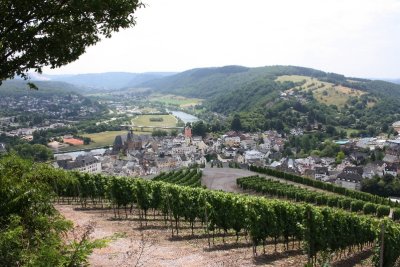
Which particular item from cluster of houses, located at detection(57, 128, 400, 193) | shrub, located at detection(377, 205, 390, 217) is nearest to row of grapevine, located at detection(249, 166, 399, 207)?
shrub, located at detection(377, 205, 390, 217)

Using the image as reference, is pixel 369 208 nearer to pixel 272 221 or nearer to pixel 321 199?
pixel 321 199

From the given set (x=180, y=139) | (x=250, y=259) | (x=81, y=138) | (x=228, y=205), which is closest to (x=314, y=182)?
(x=228, y=205)

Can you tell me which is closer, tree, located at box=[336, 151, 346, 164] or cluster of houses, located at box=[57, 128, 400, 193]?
cluster of houses, located at box=[57, 128, 400, 193]

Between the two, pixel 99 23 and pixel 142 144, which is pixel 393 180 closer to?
pixel 99 23

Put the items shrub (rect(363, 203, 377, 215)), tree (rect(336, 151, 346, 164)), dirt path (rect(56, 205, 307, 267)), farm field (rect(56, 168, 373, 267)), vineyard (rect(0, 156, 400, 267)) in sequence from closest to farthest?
dirt path (rect(56, 205, 307, 267)), farm field (rect(56, 168, 373, 267)), vineyard (rect(0, 156, 400, 267)), shrub (rect(363, 203, 377, 215)), tree (rect(336, 151, 346, 164))

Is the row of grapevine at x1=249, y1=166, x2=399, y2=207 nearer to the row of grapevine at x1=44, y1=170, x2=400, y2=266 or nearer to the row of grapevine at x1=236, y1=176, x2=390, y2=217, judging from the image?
the row of grapevine at x1=236, y1=176, x2=390, y2=217

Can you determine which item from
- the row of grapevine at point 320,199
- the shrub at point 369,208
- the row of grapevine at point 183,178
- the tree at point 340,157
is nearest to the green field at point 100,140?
the tree at point 340,157

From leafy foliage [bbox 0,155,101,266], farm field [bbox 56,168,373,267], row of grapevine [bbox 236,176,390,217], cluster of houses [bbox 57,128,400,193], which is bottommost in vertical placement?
cluster of houses [bbox 57,128,400,193]

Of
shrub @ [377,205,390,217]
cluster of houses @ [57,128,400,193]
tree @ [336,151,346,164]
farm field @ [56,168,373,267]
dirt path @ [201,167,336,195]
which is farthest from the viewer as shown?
tree @ [336,151,346,164]
